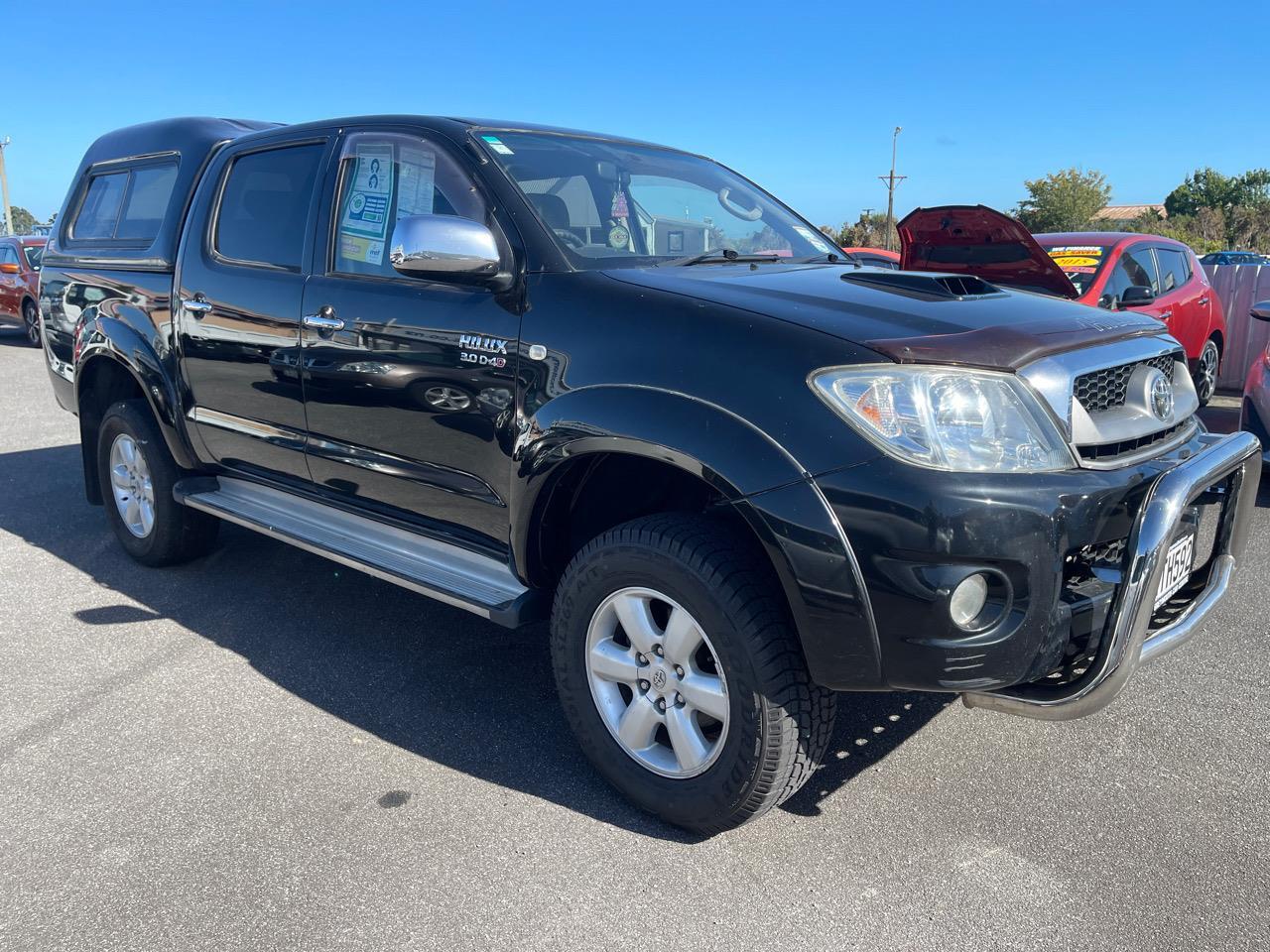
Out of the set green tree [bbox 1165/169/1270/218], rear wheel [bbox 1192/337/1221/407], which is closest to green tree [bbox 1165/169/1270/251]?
green tree [bbox 1165/169/1270/218]

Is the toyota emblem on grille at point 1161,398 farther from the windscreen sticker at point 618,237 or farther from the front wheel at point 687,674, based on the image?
the windscreen sticker at point 618,237

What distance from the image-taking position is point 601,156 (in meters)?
3.57

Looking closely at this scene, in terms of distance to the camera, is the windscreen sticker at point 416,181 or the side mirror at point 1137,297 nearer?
the windscreen sticker at point 416,181

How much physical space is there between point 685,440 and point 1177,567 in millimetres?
1380

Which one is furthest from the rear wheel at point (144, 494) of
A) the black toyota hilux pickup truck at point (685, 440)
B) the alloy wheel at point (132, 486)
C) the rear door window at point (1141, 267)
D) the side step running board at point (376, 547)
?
the rear door window at point (1141, 267)

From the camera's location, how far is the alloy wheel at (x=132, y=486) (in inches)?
184

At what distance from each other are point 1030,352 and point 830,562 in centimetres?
71

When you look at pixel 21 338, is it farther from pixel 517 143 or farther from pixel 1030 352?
pixel 1030 352

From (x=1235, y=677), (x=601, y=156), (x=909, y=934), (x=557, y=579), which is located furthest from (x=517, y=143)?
(x=1235, y=677)

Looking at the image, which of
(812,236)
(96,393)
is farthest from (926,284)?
(96,393)

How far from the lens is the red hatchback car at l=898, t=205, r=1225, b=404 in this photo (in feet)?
19.6

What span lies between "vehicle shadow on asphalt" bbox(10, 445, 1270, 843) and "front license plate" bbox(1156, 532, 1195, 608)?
0.87 meters

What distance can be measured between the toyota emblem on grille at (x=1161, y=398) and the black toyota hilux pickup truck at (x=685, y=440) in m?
0.01

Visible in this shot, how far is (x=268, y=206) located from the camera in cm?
391
